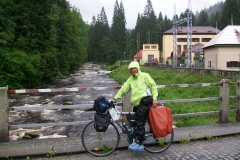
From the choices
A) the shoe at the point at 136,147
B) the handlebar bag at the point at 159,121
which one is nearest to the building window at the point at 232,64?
the handlebar bag at the point at 159,121

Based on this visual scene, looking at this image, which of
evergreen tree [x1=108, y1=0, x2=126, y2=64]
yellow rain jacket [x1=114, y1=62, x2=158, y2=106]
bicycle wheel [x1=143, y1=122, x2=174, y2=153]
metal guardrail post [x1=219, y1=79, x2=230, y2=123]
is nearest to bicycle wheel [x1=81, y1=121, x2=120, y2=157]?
bicycle wheel [x1=143, y1=122, x2=174, y2=153]

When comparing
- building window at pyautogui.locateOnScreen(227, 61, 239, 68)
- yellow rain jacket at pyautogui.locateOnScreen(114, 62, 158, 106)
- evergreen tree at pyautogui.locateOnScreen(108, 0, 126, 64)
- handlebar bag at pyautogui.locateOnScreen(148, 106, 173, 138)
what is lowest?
handlebar bag at pyautogui.locateOnScreen(148, 106, 173, 138)

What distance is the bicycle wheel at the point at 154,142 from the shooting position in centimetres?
545

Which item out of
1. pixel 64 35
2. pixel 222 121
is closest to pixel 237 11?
pixel 64 35

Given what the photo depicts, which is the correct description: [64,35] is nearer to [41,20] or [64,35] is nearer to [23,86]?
[41,20]

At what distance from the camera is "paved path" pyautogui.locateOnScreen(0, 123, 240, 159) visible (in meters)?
5.31

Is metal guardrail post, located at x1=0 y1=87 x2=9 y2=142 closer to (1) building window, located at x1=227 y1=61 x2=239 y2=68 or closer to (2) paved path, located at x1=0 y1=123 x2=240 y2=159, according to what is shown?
(2) paved path, located at x1=0 y1=123 x2=240 y2=159

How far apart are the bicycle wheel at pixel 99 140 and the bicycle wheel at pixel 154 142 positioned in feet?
2.24

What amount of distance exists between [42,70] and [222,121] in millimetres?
25985

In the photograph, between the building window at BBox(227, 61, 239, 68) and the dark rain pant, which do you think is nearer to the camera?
the dark rain pant

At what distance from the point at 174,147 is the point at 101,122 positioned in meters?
2.02

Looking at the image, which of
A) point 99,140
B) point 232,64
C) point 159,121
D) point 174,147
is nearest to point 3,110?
point 99,140

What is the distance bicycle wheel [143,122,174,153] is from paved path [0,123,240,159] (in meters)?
0.13

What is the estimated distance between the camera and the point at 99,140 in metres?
5.61
